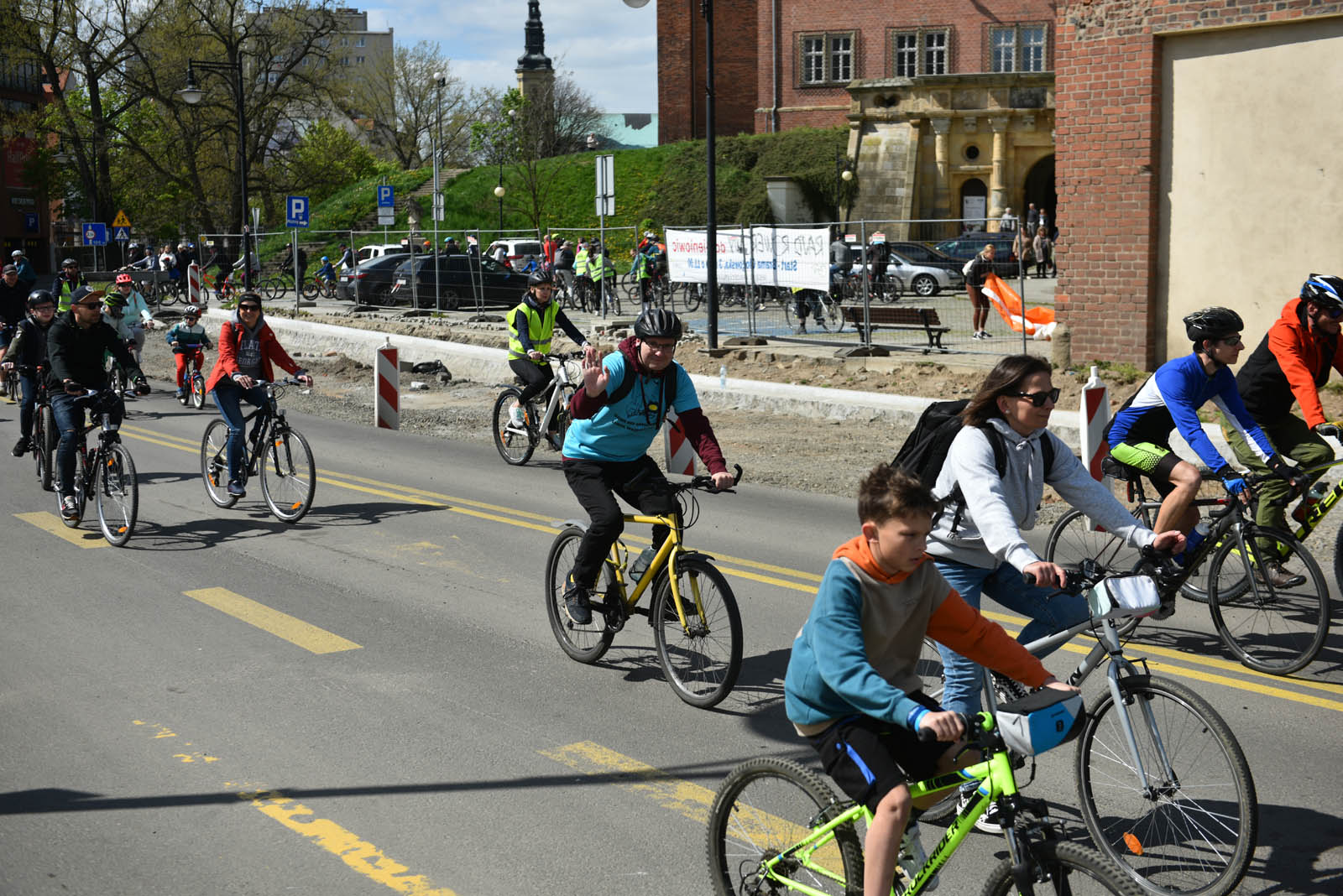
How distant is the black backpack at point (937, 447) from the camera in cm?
505

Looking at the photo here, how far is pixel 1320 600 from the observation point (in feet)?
21.3

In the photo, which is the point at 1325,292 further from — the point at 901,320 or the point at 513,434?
the point at 901,320

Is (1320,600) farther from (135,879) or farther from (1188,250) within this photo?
(1188,250)

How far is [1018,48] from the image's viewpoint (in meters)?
60.6

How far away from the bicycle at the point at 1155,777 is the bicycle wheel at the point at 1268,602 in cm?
242

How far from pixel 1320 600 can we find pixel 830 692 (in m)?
3.81

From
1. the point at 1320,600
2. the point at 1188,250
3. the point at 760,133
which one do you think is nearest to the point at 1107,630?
the point at 1320,600

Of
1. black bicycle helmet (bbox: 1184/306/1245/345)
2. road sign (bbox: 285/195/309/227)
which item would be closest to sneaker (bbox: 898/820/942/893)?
black bicycle helmet (bbox: 1184/306/1245/345)

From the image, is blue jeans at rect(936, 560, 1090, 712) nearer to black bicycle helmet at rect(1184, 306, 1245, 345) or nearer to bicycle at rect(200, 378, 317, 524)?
black bicycle helmet at rect(1184, 306, 1245, 345)

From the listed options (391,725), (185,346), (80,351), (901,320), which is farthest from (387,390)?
(391,725)

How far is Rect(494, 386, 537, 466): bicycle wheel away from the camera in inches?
560

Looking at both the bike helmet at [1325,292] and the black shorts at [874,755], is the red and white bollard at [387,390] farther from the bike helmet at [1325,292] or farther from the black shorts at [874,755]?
the black shorts at [874,755]

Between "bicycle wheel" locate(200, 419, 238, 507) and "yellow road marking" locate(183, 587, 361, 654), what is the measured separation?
9.61ft

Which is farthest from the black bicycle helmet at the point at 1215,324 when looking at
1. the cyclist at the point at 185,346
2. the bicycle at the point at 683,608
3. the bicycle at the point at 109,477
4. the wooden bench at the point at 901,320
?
the cyclist at the point at 185,346
